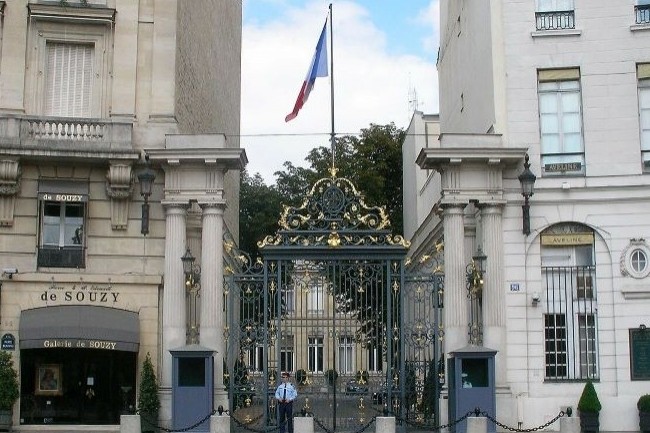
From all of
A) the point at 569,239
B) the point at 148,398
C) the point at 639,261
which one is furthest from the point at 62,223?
the point at 639,261

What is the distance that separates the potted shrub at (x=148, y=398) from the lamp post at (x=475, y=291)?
7.71 metres

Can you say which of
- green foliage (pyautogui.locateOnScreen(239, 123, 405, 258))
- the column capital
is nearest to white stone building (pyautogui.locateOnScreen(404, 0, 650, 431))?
the column capital

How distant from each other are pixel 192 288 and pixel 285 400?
12.7 feet

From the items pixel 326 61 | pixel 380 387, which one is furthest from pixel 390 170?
pixel 380 387

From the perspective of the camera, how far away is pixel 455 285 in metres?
24.2

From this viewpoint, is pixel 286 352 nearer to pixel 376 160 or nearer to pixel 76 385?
pixel 76 385

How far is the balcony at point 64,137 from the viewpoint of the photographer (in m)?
24.0

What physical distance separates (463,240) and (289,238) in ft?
14.1

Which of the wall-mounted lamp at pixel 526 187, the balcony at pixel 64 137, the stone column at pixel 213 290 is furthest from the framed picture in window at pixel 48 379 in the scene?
the wall-mounted lamp at pixel 526 187

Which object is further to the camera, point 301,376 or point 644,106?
point 644,106

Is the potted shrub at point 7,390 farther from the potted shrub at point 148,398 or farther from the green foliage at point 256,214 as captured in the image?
the green foliage at point 256,214

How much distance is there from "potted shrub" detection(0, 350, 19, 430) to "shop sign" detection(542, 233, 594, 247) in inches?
520

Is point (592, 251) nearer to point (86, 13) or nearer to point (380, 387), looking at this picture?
point (380, 387)

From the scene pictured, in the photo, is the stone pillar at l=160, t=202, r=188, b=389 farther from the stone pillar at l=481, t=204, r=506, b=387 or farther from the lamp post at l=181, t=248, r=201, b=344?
the stone pillar at l=481, t=204, r=506, b=387
